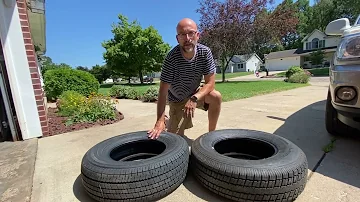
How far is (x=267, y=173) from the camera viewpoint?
4.08 ft

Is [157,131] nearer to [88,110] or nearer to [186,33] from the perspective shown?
[186,33]

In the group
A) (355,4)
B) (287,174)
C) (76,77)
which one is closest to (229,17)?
(76,77)

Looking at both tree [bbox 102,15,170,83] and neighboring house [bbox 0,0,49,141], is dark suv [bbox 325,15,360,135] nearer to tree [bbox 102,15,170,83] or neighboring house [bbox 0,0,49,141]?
neighboring house [bbox 0,0,49,141]

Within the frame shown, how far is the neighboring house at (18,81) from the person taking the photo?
8.98 ft

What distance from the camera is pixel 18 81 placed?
2852 millimetres

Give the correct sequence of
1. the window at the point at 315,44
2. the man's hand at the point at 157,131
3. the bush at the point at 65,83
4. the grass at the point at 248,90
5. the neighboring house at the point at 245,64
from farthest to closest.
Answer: the neighboring house at the point at 245,64 < the window at the point at 315,44 < the bush at the point at 65,83 < the grass at the point at 248,90 < the man's hand at the point at 157,131

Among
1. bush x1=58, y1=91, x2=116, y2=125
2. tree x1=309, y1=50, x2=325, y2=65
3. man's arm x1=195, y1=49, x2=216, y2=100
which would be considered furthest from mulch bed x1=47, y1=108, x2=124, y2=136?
tree x1=309, y1=50, x2=325, y2=65

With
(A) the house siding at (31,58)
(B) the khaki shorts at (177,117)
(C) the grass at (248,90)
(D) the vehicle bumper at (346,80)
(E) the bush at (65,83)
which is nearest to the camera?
(D) the vehicle bumper at (346,80)

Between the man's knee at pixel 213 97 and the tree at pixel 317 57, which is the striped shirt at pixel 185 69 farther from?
the tree at pixel 317 57

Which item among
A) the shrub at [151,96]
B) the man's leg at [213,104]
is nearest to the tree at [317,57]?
the shrub at [151,96]

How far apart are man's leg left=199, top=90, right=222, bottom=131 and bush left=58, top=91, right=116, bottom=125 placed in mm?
2366

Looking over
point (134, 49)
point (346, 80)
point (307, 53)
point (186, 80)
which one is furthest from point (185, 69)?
point (307, 53)

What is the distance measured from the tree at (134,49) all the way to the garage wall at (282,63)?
24.6 metres

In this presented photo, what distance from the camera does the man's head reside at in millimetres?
1900
